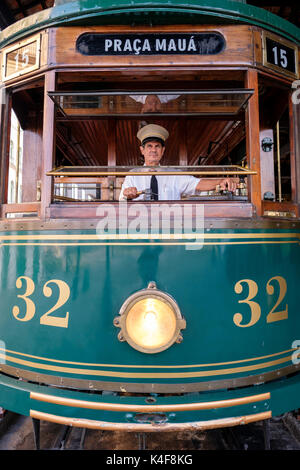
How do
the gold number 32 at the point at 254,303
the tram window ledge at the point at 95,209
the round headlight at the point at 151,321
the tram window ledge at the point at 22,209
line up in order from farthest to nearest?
the tram window ledge at the point at 22,209 → the tram window ledge at the point at 95,209 → the gold number 32 at the point at 254,303 → the round headlight at the point at 151,321

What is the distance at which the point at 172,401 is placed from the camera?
5.36 ft

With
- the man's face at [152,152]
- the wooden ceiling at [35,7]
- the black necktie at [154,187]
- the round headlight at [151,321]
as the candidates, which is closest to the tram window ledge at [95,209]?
the black necktie at [154,187]

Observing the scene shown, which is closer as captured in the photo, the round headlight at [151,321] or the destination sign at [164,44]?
the round headlight at [151,321]

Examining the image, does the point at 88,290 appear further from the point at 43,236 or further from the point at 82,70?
the point at 82,70

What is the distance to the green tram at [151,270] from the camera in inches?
65.0

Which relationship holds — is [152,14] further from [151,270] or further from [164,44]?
[151,270]

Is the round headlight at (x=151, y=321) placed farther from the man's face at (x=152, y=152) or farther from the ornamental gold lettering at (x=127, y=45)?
the ornamental gold lettering at (x=127, y=45)

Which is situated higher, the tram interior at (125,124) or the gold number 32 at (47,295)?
the tram interior at (125,124)

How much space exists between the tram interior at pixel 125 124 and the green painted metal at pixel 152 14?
32 cm

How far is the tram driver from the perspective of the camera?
2016 millimetres

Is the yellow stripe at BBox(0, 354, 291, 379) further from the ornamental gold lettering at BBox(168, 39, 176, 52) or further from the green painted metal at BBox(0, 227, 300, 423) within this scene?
the ornamental gold lettering at BBox(168, 39, 176, 52)

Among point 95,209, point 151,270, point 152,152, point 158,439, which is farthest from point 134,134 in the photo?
point 158,439

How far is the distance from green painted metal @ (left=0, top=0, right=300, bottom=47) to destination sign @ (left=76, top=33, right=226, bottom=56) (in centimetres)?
8

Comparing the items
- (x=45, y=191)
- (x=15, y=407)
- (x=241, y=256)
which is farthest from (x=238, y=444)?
(x=45, y=191)
